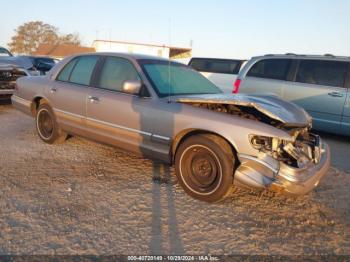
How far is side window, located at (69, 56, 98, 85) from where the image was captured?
16.8 ft

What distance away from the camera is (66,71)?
5535 mm

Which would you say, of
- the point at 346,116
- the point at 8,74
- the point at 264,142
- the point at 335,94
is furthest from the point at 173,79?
the point at 8,74

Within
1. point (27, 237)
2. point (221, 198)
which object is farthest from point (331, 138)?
point (27, 237)

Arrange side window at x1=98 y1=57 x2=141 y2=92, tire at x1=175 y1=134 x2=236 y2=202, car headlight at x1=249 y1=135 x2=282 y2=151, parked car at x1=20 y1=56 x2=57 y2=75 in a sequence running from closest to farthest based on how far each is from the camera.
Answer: car headlight at x1=249 y1=135 x2=282 y2=151, tire at x1=175 y1=134 x2=236 y2=202, side window at x1=98 y1=57 x2=141 y2=92, parked car at x1=20 y1=56 x2=57 y2=75

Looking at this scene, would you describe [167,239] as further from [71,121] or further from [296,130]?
[71,121]

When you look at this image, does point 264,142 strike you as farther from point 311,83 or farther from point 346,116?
point 311,83

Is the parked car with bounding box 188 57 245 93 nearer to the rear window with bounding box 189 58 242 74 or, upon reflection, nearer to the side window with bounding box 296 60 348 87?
the rear window with bounding box 189 58 242 74

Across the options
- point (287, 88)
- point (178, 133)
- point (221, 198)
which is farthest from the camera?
point (287, 88)

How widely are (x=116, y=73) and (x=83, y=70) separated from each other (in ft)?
2.41

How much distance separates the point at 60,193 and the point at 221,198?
175 cm

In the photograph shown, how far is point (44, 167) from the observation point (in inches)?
183

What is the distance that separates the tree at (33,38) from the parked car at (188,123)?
221 feet

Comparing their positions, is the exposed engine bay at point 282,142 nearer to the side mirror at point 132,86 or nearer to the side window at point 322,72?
the side mirror at point 132,86

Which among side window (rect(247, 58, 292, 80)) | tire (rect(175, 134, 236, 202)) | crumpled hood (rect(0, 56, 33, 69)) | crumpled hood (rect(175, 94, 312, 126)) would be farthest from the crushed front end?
crumpled hood (rect(0, 56, 33, 69))
